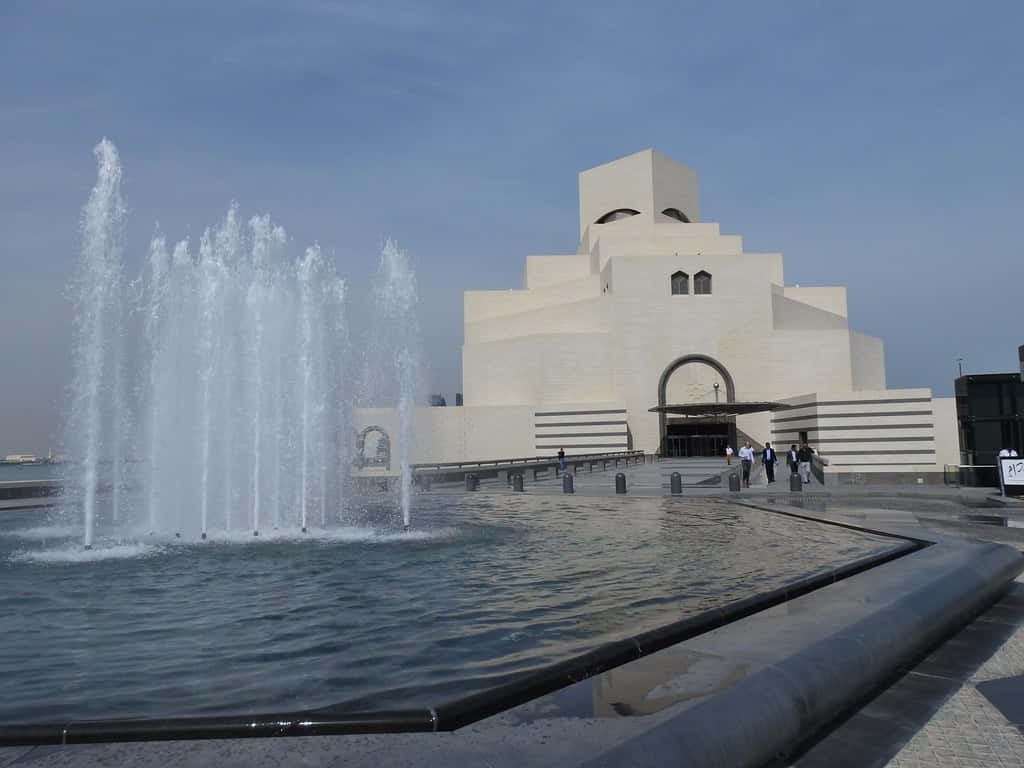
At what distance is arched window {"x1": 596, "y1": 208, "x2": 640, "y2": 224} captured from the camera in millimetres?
56906

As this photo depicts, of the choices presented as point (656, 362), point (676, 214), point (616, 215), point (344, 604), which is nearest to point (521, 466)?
point (656, 362)

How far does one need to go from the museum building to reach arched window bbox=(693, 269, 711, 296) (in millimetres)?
112

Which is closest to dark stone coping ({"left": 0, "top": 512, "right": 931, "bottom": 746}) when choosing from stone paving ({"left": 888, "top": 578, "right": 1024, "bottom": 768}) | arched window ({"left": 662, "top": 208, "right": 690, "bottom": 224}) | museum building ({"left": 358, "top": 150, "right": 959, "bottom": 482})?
stone paving ({"left": 888, "top": 578, "right": 1024, "bottom": 768})

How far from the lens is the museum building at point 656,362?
1863 inches

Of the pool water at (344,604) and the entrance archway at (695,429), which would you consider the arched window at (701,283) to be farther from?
the pool water at (344,604)

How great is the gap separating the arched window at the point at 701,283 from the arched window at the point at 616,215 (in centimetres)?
884

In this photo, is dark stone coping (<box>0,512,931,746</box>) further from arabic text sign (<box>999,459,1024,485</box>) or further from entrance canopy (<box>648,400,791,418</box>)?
entrance canopy (<box>648,400,791,418</box>)

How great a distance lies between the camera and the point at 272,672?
470cm

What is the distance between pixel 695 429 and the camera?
1998 inches

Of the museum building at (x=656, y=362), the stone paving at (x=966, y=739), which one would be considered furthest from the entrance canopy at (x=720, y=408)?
the stone paving at (x=966, y=739)

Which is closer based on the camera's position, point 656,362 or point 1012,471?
point 1012,471

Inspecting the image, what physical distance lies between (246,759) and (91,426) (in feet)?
38.7

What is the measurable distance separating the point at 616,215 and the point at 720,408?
20.1m

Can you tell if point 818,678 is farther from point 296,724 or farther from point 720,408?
point 720,408
